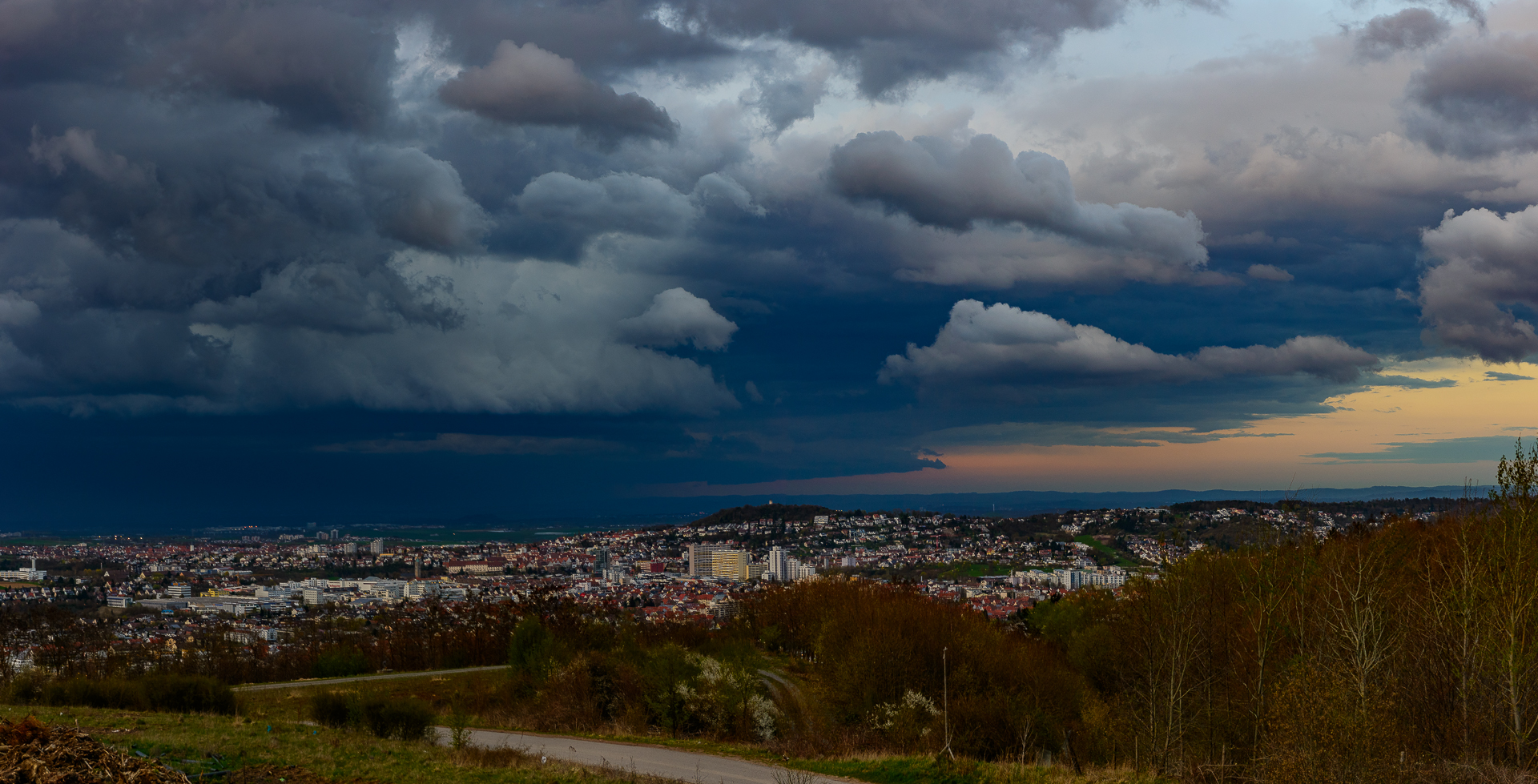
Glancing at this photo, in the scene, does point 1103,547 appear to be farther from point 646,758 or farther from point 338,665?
point 646,758

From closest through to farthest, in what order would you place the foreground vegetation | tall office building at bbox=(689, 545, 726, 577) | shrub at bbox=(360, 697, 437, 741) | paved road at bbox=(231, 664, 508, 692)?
the foreground vegetation < shrub at bbox=(360, 697, 437, 741) < paved road at bbox=(231, 664, 508, 692) < tall office building at bbox=(689, 545, 726, 577)

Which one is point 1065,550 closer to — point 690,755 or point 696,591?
point 696,591

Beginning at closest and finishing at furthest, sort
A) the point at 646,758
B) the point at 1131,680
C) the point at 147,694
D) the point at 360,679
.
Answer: the point at 646,758
the point at 147,694
the point at 1131,680
the point at 360,679

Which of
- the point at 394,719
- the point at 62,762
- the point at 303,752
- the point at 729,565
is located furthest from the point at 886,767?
the point at 729,565

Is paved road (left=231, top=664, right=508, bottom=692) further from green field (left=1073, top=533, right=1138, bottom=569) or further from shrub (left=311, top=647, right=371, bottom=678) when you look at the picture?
green field (left=1073, top=533, right=1138, bottom=569)

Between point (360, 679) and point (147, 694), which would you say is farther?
point (360, 679)

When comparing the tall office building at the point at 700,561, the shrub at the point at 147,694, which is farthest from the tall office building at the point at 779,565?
the shrub at the point at 147,694

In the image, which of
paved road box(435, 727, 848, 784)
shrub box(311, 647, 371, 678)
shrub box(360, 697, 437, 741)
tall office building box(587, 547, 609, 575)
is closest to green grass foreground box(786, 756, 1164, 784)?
paved road box(435, 727, 848, 784)
